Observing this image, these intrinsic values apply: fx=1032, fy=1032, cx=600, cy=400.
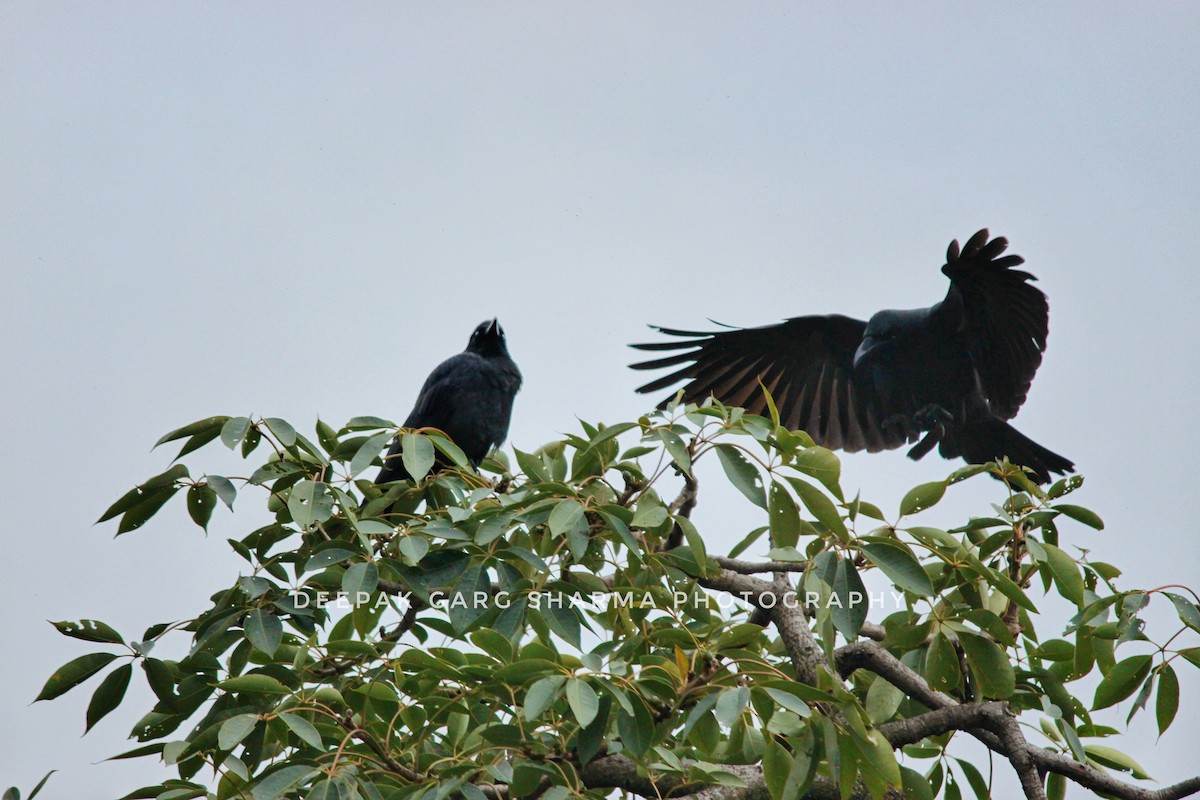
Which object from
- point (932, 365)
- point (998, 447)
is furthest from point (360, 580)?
point (998, 447)

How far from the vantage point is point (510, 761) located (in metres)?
1.88

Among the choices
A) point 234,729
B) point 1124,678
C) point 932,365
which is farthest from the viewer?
point 932,365

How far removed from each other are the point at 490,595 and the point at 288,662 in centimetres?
47

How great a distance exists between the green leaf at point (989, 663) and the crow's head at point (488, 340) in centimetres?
246

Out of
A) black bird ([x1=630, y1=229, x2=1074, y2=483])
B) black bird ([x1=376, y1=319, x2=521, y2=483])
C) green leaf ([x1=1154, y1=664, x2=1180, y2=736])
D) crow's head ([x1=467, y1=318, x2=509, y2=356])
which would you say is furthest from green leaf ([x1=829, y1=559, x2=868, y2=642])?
crow's head ([x1=467, y1=318, x2=509, y2=356])

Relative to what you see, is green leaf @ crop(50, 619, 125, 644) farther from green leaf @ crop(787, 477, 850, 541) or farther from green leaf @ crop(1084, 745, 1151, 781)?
green leaf @ crop(1084, 745, 1151, 781)

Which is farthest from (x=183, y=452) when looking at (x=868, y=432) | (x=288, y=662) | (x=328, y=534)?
(x=868, y=432)

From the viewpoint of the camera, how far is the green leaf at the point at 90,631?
1950 mm

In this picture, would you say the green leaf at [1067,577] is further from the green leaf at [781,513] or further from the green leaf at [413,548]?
Answer: the green leaf at [413,548]

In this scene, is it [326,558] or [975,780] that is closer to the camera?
[326,558]

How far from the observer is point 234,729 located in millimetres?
1743

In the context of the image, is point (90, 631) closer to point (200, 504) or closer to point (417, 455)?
point (200, 504)

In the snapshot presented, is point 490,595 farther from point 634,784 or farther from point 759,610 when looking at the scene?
point 759,610

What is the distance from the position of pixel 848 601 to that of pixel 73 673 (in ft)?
4.77
